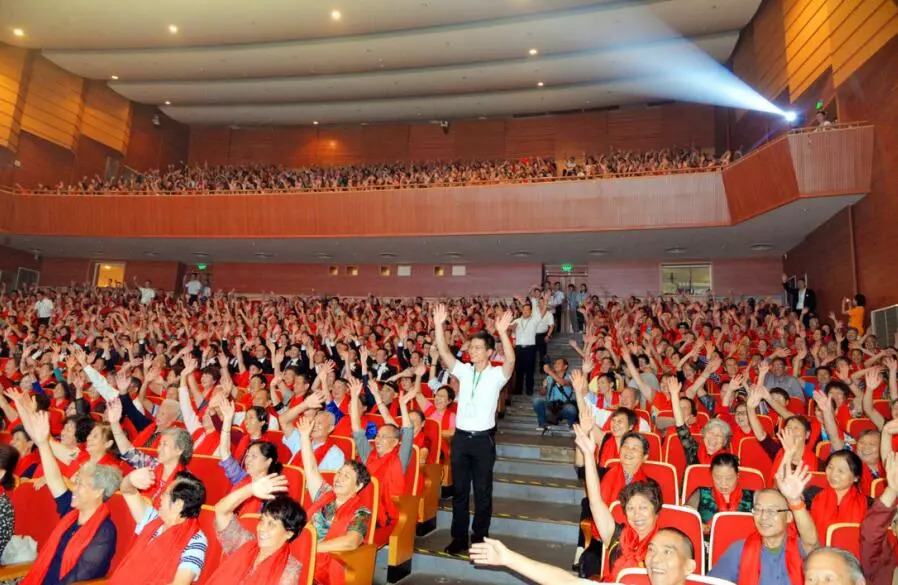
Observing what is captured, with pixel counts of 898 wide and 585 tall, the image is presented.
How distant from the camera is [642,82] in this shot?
34.8ft

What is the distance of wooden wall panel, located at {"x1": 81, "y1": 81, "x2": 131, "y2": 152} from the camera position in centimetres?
1142

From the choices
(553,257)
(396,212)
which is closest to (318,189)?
(396,212)

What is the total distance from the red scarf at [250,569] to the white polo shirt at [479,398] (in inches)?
40.4

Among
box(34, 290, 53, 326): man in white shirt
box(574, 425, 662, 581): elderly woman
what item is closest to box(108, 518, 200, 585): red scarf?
box(574, 425, 662, 581): elderly woman

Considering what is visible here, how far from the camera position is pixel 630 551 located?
181 cm

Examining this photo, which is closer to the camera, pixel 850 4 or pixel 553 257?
pixel 850 4

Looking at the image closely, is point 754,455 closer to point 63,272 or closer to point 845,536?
point 845,536

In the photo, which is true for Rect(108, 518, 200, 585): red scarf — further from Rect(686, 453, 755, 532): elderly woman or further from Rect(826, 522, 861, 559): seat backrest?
Rect(826, 522, 861, 559): seat backrest

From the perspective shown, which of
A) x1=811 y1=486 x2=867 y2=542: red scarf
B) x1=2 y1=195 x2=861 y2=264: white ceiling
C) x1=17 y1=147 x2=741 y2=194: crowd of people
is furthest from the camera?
x1=17 y1=147 x2=741 y2=194: crowd of people

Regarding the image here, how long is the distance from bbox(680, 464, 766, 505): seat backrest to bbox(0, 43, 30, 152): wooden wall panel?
11264 millimetres

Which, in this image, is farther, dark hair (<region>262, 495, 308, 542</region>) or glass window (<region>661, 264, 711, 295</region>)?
glass window (<region>661, 264, 711, 295</region>)

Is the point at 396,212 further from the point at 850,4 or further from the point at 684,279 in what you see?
the point at 850,4

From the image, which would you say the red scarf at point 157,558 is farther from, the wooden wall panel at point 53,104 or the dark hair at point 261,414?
the wooden wall panel at point 53,104

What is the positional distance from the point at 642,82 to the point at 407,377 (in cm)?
834
